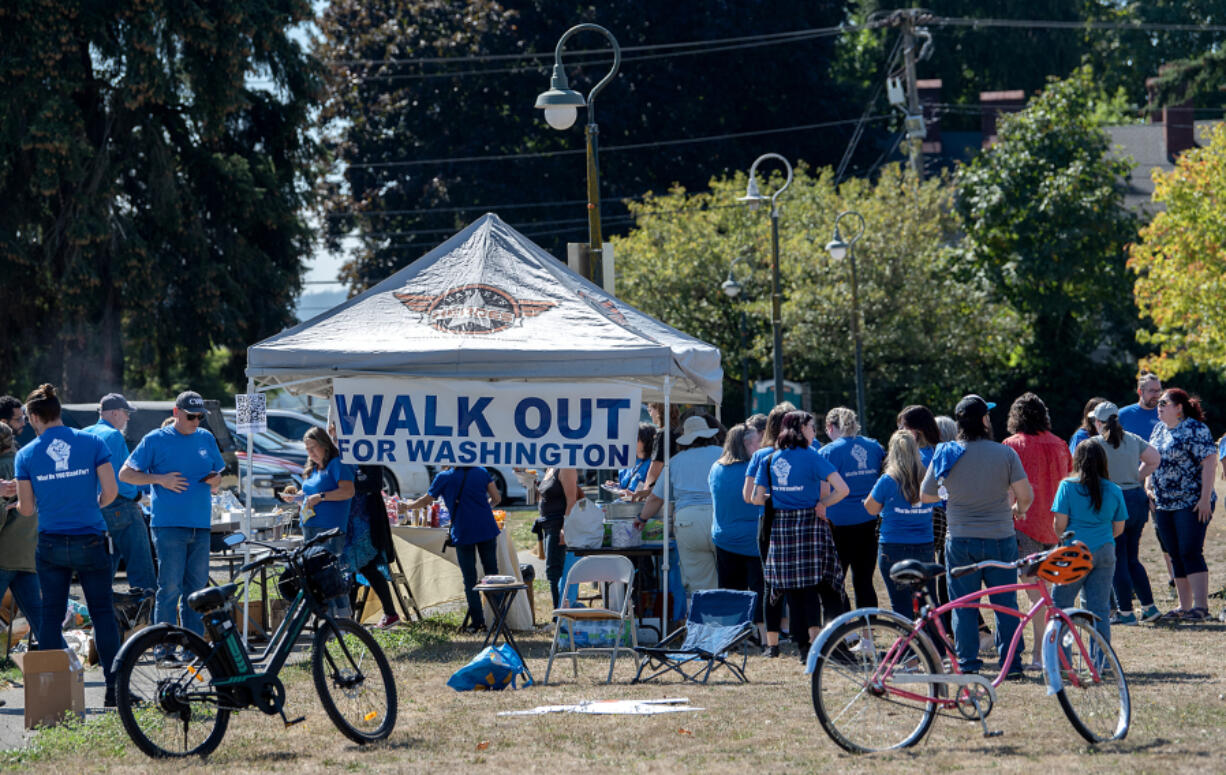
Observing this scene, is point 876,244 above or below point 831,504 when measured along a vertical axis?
above

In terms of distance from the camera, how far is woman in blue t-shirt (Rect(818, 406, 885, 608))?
405 inches

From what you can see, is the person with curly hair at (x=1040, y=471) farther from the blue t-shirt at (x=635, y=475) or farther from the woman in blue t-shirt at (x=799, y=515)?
the blue t-shirt at (x=635, y=475)

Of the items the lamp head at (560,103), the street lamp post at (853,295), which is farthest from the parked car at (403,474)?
the lamp head at (560,103)

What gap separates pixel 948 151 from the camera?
53.9 m

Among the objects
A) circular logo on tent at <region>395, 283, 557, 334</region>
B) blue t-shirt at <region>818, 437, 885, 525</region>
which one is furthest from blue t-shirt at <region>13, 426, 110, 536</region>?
blue t-shirt at <region>818, 437, 885, 525</region>

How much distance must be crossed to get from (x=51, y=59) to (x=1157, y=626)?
2324cm

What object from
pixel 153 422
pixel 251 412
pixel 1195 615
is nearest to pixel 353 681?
pixel 251 412

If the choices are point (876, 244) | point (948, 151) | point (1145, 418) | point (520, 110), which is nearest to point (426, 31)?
point (520, 110)

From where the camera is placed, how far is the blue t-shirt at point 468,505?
11.8 m

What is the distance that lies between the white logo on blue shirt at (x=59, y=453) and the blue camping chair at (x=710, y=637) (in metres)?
3.66

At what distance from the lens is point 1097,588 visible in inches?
352

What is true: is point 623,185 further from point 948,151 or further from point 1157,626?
point 1157,626

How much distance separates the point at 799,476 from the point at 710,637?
1.24 meters

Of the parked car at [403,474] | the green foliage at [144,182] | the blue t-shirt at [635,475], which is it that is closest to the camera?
the blue t-shirt at [635,475]
